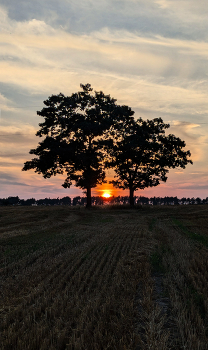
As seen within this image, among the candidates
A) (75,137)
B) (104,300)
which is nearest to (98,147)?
(75,137)

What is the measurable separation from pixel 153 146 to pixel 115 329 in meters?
45.5

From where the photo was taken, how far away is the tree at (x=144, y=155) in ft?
158

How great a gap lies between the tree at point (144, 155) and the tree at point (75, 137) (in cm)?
366

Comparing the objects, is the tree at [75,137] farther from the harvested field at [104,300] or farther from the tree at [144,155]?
the harvested field at [104,300]

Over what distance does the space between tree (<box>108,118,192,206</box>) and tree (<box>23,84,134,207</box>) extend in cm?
366

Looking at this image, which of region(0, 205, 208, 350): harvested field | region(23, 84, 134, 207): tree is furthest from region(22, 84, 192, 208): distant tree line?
region(0, 205, 208, 350): harvested field

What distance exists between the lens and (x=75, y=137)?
146ft

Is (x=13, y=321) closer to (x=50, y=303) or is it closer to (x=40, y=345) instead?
(x=50, y=303)

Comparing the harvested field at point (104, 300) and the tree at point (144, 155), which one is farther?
the tree at point (144, 155)

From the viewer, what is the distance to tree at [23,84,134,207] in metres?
43.5

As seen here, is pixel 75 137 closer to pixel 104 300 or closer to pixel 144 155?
pixel 144 155

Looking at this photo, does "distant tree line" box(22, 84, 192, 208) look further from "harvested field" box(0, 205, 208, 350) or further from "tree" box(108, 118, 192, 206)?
"harvested field" box(0, 205, 208, 350)

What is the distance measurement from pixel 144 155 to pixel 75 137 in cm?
1292

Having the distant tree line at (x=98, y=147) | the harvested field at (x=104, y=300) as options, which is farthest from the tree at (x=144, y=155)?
the harvested field at (x=104, y=300)
